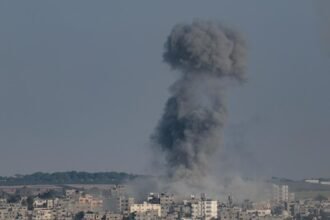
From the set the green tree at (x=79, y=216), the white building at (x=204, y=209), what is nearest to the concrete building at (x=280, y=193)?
the white building at (x=204, y=209)

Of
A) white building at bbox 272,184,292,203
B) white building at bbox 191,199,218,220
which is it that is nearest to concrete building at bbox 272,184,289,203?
white building at bbox 272,184,292,203

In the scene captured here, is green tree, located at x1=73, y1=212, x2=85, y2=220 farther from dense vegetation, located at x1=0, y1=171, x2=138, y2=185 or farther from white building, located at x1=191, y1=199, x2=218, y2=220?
dense vegetation, located at x1=0, y1=171, x2=138, y2=185

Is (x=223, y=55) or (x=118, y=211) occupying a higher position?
(x=223, y=55)

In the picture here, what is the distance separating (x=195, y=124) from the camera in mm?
67188

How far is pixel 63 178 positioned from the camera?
341 ft

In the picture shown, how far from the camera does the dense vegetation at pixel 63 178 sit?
10062 cm

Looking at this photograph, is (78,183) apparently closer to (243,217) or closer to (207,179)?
(207,179)

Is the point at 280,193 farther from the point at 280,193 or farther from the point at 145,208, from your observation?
the point at 145,208

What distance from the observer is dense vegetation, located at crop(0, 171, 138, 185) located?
100625 millimetres

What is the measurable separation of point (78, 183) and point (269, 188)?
28.8 meters

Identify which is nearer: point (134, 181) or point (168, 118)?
point (168, 118)

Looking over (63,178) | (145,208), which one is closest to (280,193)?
(145,208)

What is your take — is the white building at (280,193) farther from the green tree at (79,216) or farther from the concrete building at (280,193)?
the green tree at (79,216)

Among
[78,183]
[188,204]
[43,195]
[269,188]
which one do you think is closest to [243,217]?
[188,204]
